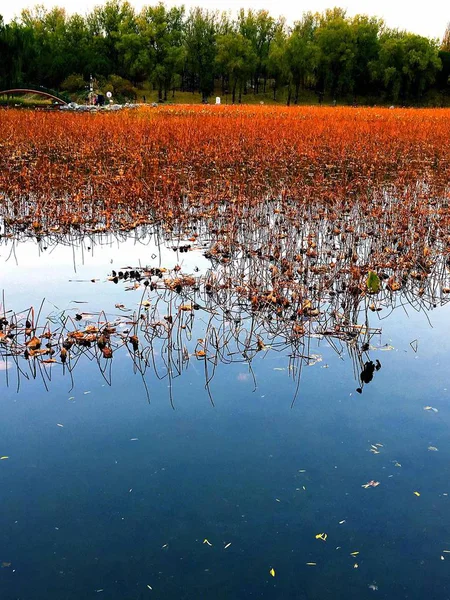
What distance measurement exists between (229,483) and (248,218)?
242 inches

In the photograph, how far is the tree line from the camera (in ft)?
202

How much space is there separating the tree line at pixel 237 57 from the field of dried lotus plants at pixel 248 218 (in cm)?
4308

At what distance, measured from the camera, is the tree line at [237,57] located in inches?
2420

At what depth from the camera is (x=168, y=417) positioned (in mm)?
4012

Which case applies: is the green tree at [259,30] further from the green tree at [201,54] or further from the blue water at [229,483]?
the blue water at [229,483]

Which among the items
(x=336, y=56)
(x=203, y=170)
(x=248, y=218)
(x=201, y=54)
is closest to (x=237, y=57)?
(x=201, y=54)

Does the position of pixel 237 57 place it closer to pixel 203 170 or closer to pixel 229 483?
pixel 203 170

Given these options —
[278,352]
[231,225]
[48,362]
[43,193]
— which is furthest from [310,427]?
[43,193]

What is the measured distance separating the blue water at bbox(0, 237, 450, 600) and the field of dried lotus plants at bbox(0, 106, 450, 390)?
20.3 inches

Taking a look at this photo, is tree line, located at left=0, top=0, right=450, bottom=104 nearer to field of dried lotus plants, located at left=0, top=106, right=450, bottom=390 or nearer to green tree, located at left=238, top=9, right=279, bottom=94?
green tree, located at left=238, top=9, right=279, bottom=94

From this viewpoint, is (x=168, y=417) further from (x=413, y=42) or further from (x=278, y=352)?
(x=413, y=42)

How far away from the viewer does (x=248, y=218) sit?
9070 millimetres

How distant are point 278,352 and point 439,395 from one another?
1275 millimetres

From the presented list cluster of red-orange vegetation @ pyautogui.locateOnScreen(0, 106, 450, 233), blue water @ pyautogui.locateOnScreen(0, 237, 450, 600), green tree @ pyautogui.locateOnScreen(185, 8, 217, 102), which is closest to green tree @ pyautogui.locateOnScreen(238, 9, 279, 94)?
green tree @ pyautogui.locateOnScreen(185, 8, 217, 102)
